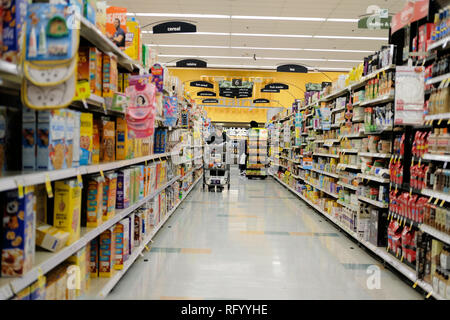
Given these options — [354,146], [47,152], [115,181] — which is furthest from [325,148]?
[47,152]

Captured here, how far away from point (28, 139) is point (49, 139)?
106 millimetres

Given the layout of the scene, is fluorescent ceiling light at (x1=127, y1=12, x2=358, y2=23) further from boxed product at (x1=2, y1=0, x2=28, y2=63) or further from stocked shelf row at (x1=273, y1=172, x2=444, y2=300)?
boxed product at (x1=2, y1=0, x2=28, y2=63)

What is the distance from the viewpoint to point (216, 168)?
11.6m

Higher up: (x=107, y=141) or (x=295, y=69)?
(x=295, y=69)

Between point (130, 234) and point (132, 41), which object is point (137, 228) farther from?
point (132, 41)

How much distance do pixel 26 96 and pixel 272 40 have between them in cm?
1276

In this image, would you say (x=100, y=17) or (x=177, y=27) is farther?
(x=177, y=27)

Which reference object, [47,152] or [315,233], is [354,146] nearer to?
[315,233]

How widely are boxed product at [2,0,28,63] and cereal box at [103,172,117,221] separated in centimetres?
154

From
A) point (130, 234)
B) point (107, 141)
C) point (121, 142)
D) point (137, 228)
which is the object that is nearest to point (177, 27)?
point (121, 142)

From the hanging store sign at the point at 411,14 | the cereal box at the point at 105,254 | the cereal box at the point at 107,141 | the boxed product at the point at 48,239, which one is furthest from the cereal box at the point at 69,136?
the hanging store sign at the point at 411,14

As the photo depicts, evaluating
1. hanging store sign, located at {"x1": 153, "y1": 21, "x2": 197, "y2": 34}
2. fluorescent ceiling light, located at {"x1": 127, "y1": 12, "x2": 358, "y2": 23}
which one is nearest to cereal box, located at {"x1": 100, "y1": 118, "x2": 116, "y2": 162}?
hanging store sign, located at {"x1": 153, "y1": 21, "x2": 197, "y2": 34}

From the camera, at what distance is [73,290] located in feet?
8.04

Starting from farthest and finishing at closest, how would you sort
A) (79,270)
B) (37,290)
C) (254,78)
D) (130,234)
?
(254,78), (130,234), (79,270), (37,290)
